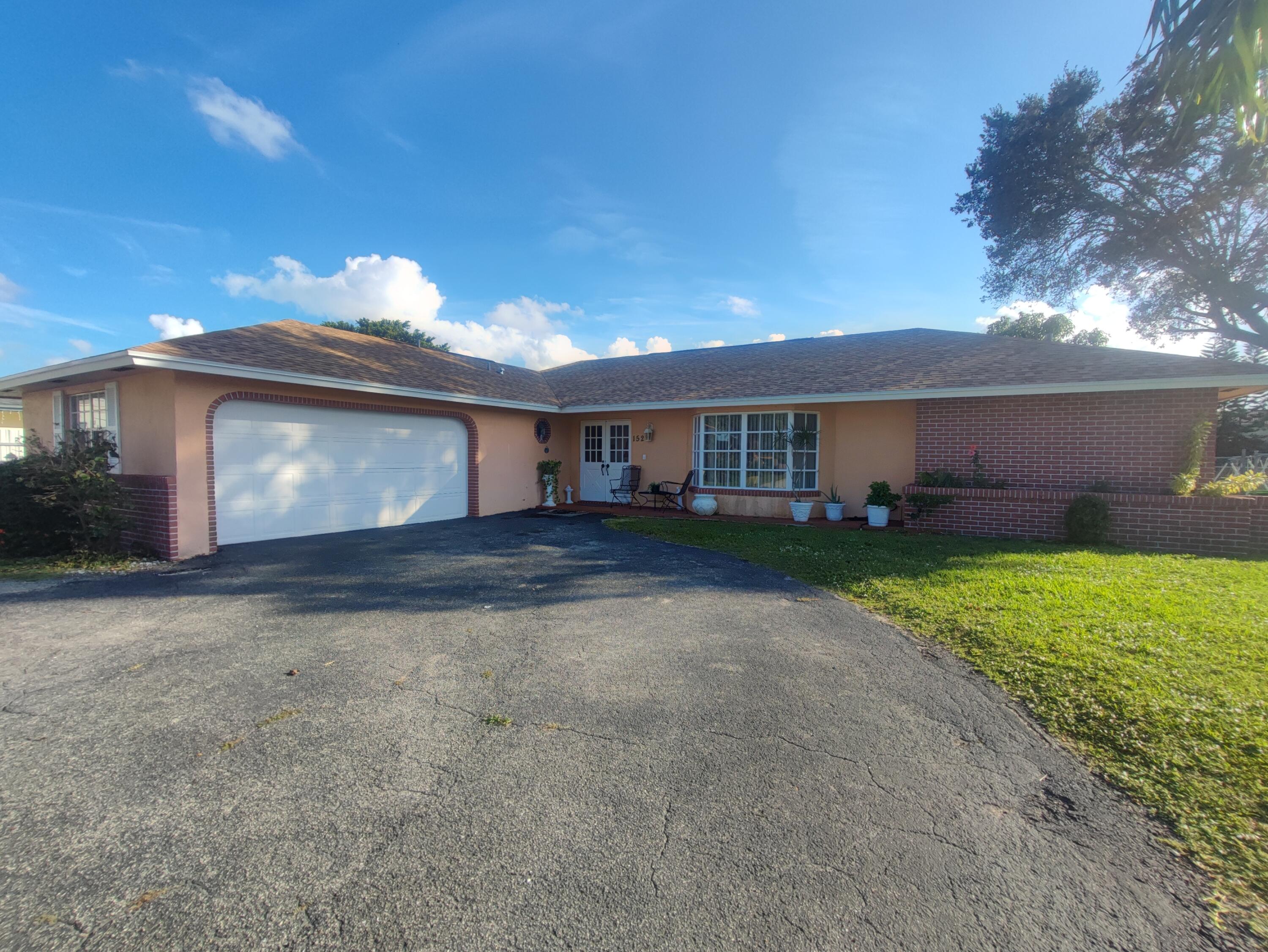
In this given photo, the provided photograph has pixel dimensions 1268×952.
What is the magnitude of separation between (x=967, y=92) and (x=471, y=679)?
47.1 feet

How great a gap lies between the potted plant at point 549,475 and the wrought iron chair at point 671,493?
2324mm

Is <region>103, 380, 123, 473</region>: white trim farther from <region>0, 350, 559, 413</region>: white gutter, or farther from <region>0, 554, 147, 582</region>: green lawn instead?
<region>0, 554, 147, 582</region>: green lawn

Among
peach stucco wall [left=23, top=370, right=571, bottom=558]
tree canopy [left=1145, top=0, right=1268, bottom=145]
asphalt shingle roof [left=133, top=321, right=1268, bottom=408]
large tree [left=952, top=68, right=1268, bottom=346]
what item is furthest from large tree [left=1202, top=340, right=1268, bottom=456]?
peach stucco wall [left=23, top=370, right=571, bottom=558]

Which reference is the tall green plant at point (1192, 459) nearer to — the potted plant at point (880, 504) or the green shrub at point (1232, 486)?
the green shrub at point (1232, 486)

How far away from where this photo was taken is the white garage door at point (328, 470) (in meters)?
8.49

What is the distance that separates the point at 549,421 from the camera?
1446 cm

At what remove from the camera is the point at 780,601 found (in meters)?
5.59

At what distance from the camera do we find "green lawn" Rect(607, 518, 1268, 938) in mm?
2391

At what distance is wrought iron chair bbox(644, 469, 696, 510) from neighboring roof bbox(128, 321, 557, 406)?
335cm

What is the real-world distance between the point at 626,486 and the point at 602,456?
1227 mm

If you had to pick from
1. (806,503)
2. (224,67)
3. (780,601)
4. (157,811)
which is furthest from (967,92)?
(157,811)

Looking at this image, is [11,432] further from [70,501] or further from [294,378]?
[294,378]

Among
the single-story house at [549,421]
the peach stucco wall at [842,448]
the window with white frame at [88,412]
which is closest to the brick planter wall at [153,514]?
the single-story house at [549,421]

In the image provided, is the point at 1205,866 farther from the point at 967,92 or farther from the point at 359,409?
the point at 967,92
